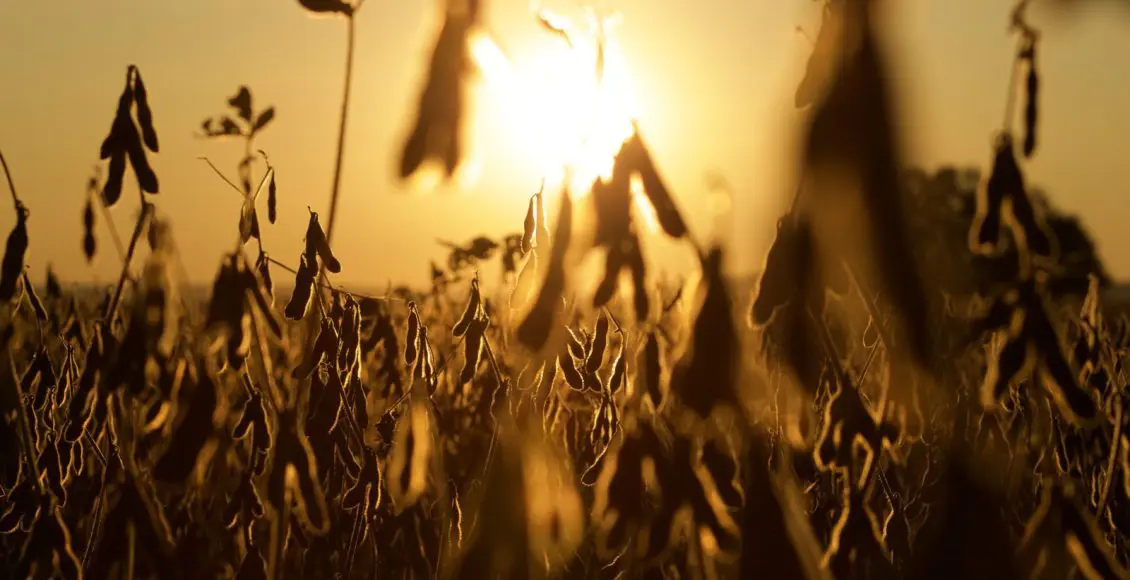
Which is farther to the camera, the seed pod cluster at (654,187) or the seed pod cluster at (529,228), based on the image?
the seed pod cluster at (529,228)

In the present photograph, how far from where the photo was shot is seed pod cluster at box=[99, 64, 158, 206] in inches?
64.7

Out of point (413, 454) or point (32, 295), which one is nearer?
point (413, 454)

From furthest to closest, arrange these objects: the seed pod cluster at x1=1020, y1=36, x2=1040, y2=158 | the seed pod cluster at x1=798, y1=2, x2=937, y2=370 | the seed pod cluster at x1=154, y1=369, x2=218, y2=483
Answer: the seed pod cluster at x1=154, y1=369, x2=218, y2=483
the seed pod cluster at x1=1020, y1=36, x2=1040, y2=158
the seed pod cluster at x1=798, y1=2, x2=937, y2=370

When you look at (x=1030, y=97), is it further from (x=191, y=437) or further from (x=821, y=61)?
(x=191, y=437)

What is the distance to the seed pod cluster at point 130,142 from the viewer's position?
5.40ft

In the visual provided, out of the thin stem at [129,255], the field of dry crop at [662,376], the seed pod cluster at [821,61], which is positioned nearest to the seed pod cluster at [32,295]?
the field of dry crop at [662,376]

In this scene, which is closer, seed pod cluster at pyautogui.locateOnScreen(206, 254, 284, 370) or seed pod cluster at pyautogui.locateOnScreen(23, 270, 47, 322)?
seed pod cluster at pyautogui.locateOnScreen(206, 254, 284, 370)

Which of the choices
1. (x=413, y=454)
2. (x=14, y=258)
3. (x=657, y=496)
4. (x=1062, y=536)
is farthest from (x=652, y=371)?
(x=14, y=258)

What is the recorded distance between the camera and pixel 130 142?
1.70m

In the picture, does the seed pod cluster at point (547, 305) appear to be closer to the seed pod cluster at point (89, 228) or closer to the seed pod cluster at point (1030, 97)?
the seed pod cluster at point (1030, 97)

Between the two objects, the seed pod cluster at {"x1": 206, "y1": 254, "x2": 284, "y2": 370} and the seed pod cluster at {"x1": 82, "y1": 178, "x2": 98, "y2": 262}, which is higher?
the seed pod cluster at {"x1": 82, "y1": 178, "x2": 98, "y2": 262}

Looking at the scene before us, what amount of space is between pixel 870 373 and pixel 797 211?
6.27ft

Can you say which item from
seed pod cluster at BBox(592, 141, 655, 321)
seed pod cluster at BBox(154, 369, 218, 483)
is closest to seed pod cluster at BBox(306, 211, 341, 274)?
seed pod cluster at BBox(154, 369, 218, 483)

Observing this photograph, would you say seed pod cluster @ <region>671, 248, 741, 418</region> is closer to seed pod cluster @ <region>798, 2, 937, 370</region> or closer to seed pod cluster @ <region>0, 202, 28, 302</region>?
seed pod cluster @ <region>798, 2, 937, 370</region>
